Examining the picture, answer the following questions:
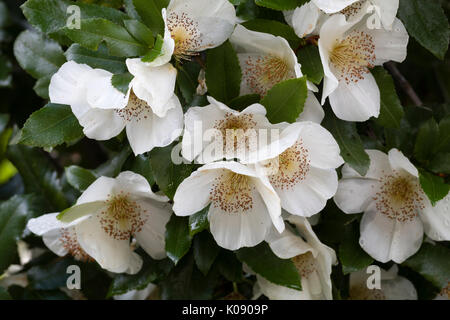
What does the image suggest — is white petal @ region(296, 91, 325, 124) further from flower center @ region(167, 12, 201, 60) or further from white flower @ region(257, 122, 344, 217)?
flower center @ region(167, 12, 201, 60)

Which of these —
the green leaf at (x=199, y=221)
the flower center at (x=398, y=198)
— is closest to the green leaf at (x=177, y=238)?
the green leaf at (x=199, y=221)

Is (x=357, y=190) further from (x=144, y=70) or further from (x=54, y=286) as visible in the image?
(x=54, y=286)

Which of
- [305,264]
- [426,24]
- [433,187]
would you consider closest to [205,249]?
[305,264]

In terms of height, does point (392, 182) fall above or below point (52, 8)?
below

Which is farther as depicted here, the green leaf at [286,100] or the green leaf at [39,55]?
the green leaf at [39,55]

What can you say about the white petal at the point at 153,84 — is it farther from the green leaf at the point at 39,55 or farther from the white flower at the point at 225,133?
the green leaf at the point at 39,55

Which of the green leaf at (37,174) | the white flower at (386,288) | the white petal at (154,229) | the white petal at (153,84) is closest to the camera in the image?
the white petal at (153,84)
